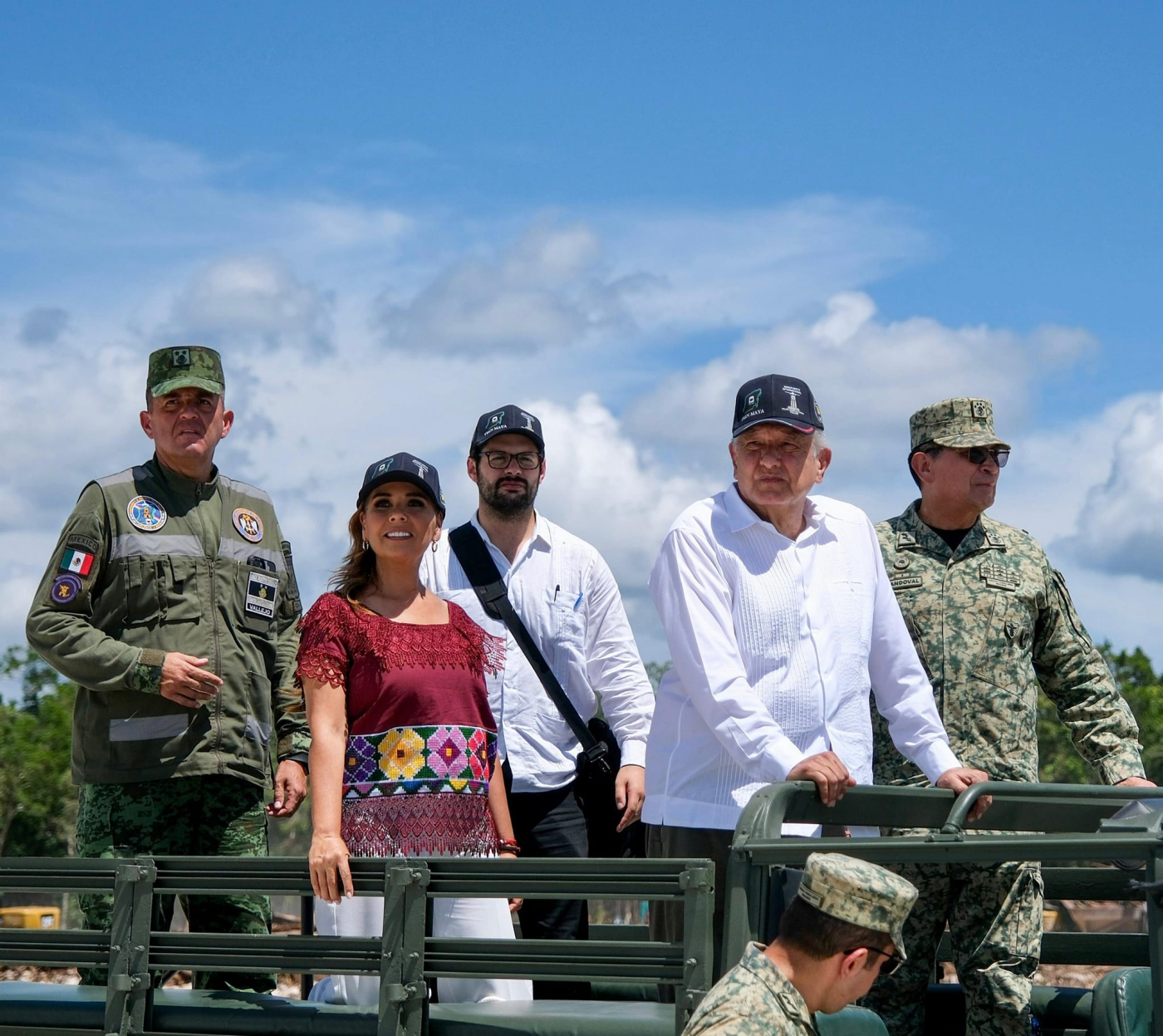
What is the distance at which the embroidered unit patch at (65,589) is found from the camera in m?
4.51

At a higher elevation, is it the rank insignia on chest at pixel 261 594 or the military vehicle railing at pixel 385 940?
the rank insignia on chest at pixel 261 594

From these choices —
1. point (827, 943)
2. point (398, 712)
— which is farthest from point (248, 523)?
point (827, 943)

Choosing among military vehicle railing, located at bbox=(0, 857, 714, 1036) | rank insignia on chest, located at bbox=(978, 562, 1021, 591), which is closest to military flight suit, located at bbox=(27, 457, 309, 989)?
military vehicle railing, located at bbox=(0, 857, 714, 1036)

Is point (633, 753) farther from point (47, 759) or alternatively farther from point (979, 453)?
point (47, 759)

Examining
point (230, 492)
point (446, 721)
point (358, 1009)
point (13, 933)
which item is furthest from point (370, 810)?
point (230, 492)

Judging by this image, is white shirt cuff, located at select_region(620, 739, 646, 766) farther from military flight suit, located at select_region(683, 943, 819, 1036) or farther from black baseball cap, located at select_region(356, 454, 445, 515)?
military flight suit, located at select_region(683, 943, 819, 1036)

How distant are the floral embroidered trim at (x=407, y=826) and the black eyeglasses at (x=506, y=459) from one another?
1.38 meters

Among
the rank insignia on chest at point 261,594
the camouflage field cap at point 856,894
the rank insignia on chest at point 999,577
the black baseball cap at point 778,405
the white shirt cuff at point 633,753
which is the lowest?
the camouflage field cap at point 856,894

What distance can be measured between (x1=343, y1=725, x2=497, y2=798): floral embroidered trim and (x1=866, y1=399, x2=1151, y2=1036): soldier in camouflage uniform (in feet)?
4.49

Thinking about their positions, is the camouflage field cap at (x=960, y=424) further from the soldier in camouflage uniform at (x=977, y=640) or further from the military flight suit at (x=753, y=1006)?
the military flight suit at (x=753, y=1006)

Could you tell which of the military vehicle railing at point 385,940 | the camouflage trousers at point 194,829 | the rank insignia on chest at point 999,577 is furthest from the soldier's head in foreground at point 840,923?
the rank insignia on chest at point 999,577

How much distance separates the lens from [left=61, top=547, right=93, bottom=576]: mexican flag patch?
4.54 m

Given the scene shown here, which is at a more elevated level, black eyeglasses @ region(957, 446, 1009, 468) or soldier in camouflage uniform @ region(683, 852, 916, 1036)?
black eyeglasses @ region(957, 446, 1009, 468)

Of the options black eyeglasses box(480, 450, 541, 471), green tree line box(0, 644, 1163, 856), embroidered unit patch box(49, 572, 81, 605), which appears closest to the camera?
embroidered unit patch box(49, 572, 81, 605)
